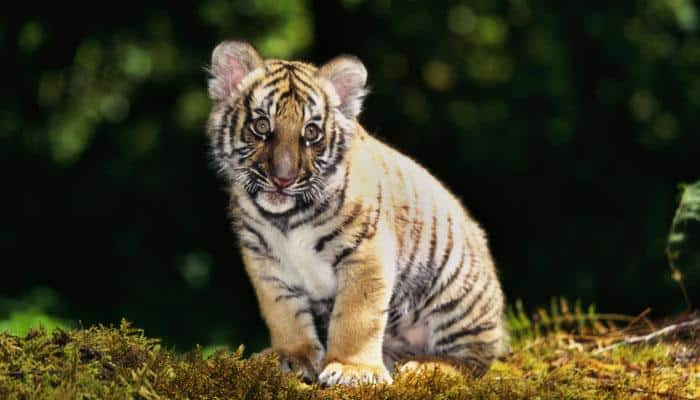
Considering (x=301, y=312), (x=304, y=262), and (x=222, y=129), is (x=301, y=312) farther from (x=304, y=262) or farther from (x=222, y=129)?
(x=222, y=129)

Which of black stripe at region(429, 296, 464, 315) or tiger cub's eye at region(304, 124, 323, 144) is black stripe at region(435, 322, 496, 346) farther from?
tiger cub's eye at region(304, 124, 323, 144)

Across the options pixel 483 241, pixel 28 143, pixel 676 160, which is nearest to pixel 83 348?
pixel 483 241

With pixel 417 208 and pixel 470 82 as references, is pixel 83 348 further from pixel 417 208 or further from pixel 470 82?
pixel 470 82

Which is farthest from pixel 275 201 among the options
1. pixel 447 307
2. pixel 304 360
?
pixel 447 307

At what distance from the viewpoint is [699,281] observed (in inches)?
385

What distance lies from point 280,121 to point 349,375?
118cm

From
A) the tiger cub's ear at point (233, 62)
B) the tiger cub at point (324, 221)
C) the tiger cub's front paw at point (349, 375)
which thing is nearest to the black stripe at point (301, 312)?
the tiger cub at point (324, 221)

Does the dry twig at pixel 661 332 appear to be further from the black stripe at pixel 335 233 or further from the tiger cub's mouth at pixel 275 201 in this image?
the tiger cub's mouth at pixel 275 201

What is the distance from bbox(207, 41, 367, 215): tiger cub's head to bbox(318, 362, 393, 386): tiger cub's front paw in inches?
30.3

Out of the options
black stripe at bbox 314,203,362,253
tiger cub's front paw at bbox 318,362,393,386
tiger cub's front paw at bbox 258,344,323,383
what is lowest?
tiger cub's front paw at bbox 258,344,323,383

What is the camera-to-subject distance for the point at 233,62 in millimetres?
4934

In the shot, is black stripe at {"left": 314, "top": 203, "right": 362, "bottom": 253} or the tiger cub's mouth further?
black stripe at {"left": 314, "top": 203, "right": 362, "bottom": 253}

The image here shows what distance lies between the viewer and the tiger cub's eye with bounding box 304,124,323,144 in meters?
4.69

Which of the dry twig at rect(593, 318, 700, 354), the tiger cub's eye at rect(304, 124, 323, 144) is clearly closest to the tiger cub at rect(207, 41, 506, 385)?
the tiger cub's eye at rect(304, 124, 323, 144)
